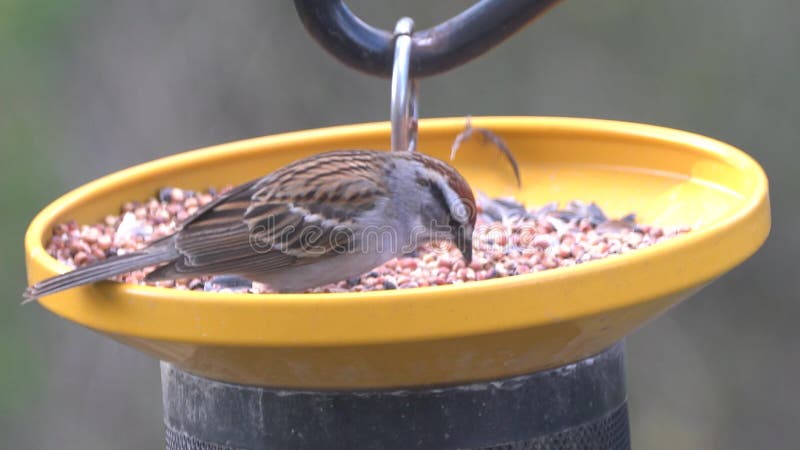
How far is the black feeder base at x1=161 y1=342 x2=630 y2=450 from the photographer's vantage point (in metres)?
2.13

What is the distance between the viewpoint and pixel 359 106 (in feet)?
16.2

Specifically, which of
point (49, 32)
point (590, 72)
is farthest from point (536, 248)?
point (49, 32)

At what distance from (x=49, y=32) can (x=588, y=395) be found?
3190mm

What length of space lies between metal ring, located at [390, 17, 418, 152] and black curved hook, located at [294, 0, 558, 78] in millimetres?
20

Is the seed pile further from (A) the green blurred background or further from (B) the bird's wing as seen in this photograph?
(A) the green blurred background

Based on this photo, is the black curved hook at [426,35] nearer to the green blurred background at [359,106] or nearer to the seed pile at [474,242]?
the seed pile at [474,242]

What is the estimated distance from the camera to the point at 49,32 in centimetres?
483

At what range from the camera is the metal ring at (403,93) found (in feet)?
8.48

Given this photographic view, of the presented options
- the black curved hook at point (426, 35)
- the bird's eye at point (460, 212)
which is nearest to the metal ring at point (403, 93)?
the black curved hook at point (426, 35)

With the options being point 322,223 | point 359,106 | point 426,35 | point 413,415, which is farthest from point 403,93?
point 359,106

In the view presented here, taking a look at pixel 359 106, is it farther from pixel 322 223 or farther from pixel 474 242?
pixel 322 223

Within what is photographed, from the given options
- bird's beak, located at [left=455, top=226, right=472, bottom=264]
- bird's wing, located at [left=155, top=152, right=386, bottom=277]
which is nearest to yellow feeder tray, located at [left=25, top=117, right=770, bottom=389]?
bird's wing, located at [left=155, top=152, right=386, bottom=277]

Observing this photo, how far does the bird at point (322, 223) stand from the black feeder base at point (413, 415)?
0.90ft

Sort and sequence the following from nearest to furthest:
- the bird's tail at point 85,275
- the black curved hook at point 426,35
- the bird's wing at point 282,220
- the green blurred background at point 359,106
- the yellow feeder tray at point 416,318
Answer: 1. the yellow feeder tray at point 416,318
2. the bird's tail at point 85,275
3. the bird's wing at point 282,220
4. the black curved hook at point 426,35
5. the green blurred background at point 359,106
